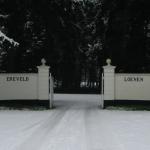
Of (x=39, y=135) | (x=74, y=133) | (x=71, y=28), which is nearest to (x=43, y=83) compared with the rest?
(x=71, y=28)

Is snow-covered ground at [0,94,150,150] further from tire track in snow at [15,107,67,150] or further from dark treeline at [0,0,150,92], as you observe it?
dark treeline at [0,0,150,92]

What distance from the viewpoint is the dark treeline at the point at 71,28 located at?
1208 inches

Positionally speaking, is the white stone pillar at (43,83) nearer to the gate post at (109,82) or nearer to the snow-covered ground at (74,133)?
the gate post at (109,82)

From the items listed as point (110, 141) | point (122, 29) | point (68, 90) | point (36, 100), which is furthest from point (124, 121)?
point (68, 90)

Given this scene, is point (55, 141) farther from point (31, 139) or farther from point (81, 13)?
point (81, 13)

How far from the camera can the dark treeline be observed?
30672mm

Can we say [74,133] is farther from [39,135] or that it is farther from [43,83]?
[43,83]

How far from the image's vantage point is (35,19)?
31266 mm

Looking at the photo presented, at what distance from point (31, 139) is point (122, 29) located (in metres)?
17.8

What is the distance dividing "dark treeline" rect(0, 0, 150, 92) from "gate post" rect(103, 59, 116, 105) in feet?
11.7

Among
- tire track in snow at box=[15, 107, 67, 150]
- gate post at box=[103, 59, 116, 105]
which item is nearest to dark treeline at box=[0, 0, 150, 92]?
gate post at box=[103, 59, 116, 105]

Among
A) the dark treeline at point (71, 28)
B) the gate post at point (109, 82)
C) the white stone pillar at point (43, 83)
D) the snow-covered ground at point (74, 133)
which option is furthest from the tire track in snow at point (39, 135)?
the dark treeline at point (71, 28)

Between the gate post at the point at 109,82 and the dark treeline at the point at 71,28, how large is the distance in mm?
3569

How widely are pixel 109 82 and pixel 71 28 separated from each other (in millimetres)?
5614
